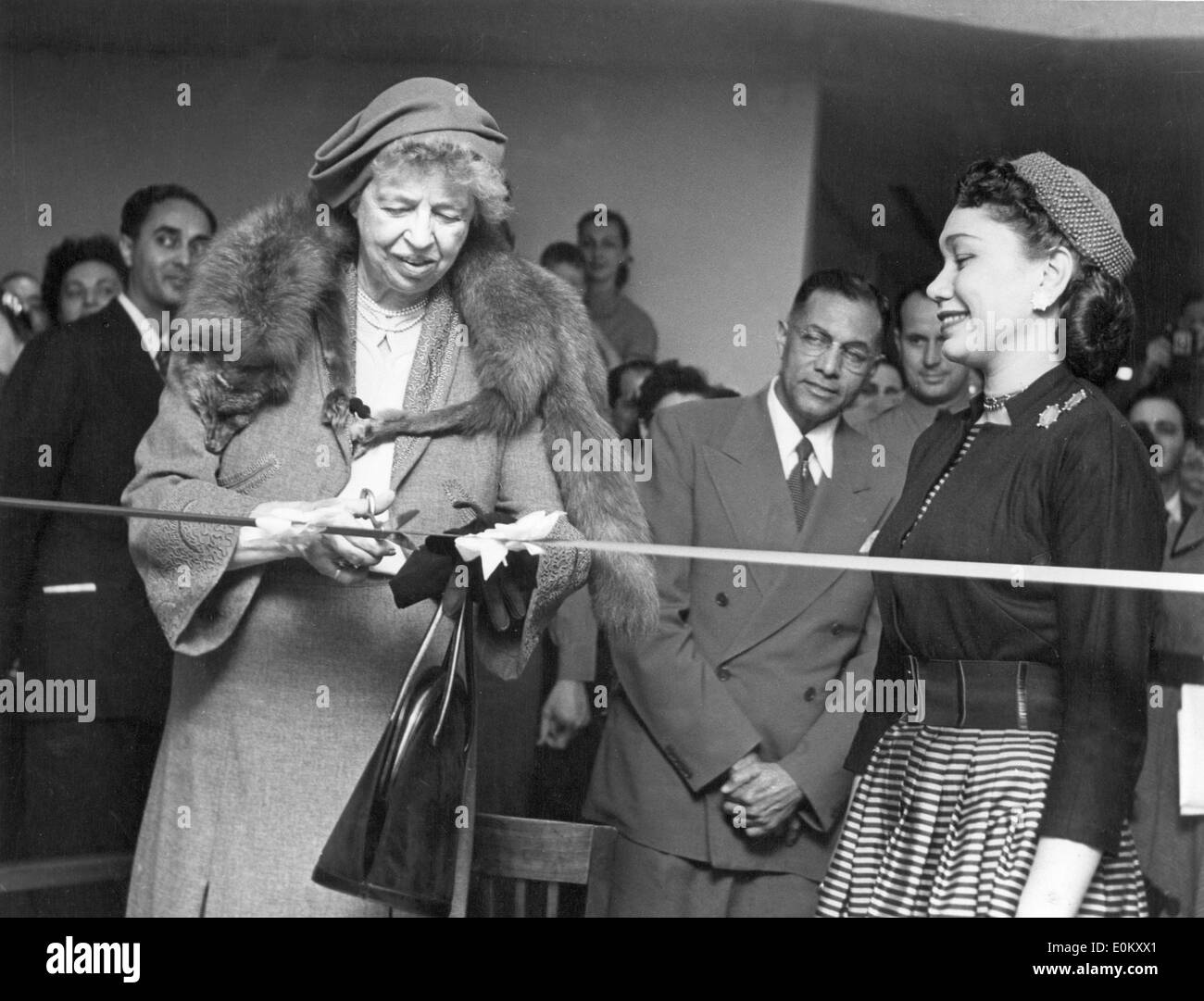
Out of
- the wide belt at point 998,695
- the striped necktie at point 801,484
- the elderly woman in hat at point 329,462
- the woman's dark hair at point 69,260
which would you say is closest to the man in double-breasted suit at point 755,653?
the striped necktie at point 801,484

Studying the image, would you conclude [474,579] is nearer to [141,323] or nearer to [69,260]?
[141,323]

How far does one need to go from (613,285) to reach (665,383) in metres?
0.21

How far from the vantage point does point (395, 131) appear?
284 centimetres

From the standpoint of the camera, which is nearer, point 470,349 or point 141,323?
point 470,349

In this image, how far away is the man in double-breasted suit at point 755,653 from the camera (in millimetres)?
3070

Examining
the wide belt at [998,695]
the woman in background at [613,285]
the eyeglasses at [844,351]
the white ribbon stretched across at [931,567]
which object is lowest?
the wide belt at [998,695]

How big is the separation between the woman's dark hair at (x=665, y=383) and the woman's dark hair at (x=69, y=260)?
3.36 ft

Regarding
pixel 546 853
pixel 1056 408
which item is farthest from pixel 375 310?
pixel 1056 408

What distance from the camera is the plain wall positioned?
3.26 metres

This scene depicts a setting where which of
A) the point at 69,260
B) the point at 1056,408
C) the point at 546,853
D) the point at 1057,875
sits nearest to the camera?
the point at 1057,875

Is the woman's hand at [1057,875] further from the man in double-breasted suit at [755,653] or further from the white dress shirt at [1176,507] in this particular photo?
the white dress shirt at [1176,507]

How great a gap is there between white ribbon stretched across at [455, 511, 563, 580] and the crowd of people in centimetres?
7

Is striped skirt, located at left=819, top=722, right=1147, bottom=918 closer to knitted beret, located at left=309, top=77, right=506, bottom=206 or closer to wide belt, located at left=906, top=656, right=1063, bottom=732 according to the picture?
wide belt, located at left=906, top=656, right=1063, bottom=732

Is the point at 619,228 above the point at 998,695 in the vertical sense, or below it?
above
